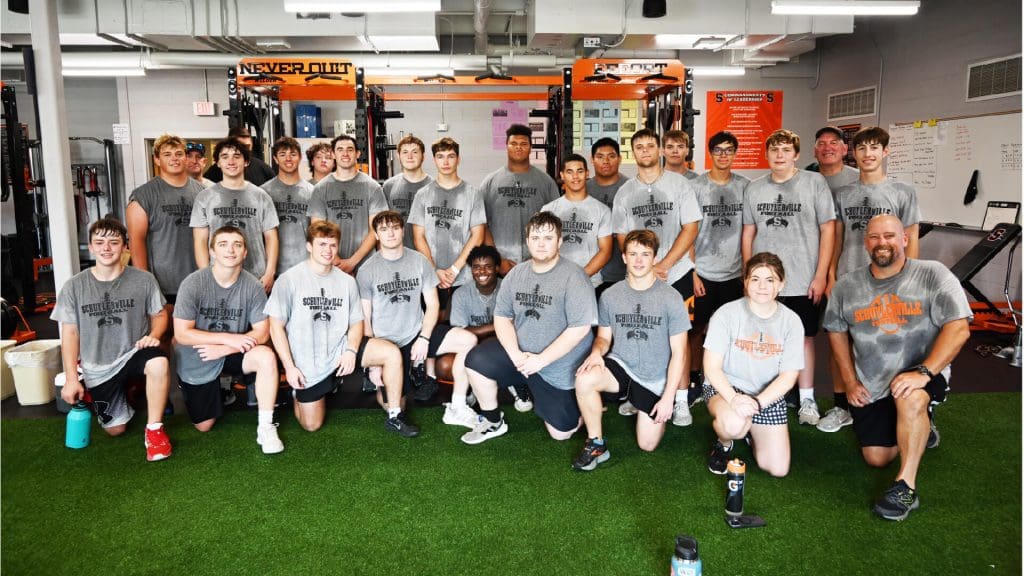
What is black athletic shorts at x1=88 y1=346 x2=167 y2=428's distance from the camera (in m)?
3.54

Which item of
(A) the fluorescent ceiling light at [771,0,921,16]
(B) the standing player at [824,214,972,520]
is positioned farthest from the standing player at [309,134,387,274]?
(A) the fluorescent ceiling light at [771,0,921,16]

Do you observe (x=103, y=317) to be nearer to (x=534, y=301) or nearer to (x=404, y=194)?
(x=404, y=194)

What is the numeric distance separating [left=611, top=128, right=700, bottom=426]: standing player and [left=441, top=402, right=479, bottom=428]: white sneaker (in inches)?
35.7

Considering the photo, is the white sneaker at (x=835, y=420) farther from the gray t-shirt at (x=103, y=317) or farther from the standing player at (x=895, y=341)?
the gray t-shirt at (x=103, y=317)

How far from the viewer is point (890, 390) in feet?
9.99

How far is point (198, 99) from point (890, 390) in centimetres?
996

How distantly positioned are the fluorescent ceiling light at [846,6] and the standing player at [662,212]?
298 centimetres

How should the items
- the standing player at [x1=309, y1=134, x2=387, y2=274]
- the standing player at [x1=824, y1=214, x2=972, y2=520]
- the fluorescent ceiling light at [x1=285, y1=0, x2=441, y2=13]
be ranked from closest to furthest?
the standing player at [x1=824, y1=214, x2=972, y2=520], the standing player at [x1=309, y1=134, x2=387, y2=274], the fluorescent ceiling light at [x1=285, y1=0, x2=441, y2=13]

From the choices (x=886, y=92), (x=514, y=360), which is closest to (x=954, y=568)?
(x=514, y=360)

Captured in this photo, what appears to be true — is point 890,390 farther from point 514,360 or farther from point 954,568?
point 514,360

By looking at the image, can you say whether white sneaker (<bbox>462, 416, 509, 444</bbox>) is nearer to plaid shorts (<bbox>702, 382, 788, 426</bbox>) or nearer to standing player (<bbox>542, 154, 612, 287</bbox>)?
standing player (<bbox>542, 154, 612, 287</bbox>)

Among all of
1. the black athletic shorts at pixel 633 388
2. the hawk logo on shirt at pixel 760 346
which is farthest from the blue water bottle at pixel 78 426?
the hawk logo on shirt at pixel 760 346

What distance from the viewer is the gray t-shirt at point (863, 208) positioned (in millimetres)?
3762

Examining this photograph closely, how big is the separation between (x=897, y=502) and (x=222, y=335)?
323cm
